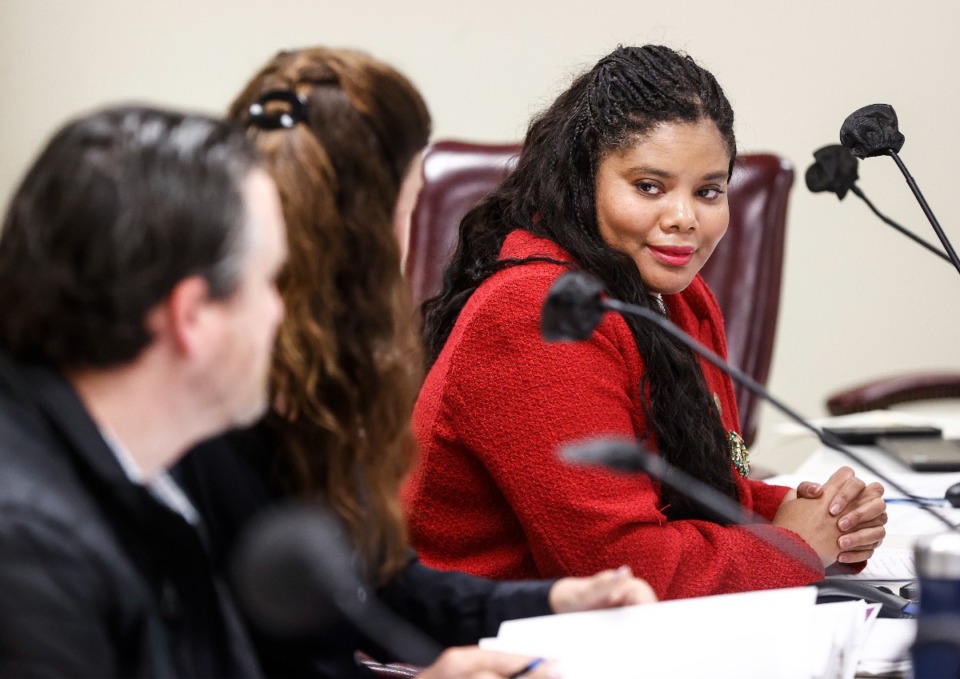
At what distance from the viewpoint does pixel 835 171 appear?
122 centimetres

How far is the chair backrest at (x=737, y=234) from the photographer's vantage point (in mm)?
1951

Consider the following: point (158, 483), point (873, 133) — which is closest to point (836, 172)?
point (873, 133)

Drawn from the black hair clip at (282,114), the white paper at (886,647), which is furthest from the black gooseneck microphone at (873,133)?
the black hair clip at (282,114)

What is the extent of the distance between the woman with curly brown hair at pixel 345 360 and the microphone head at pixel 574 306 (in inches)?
6.8

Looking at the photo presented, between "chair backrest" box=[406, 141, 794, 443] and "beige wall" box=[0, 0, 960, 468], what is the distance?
0.63 meters

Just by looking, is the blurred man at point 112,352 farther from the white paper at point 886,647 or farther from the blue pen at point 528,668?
the white paper at point 886,647

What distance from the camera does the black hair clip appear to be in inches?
39.0

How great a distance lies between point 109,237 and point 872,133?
888 mm

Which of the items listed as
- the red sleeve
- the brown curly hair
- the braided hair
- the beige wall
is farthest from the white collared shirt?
the beige wall

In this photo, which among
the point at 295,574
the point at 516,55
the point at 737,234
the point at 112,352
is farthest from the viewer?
the point at 516,55

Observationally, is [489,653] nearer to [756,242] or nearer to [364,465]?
[364,465]

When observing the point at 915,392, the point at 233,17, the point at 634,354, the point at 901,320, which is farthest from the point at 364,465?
the point at 901,320

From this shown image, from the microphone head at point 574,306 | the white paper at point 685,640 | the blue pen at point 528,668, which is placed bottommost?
the blue pen at point 528,668

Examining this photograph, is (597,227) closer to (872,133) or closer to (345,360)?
(872,133)
